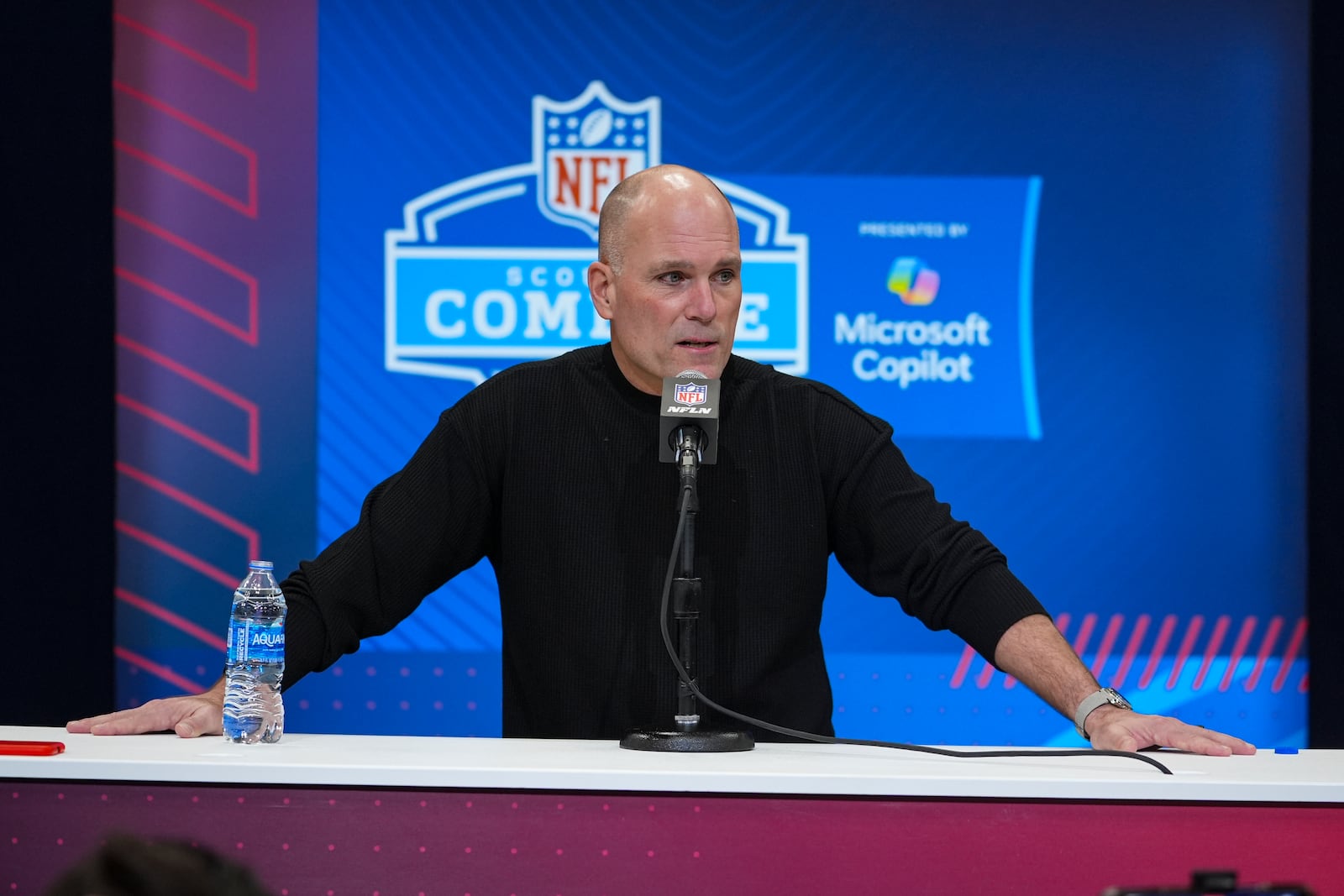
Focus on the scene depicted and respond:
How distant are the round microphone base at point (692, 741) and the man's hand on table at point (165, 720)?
1.98ft

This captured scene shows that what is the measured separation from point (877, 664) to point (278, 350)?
2.13 meters

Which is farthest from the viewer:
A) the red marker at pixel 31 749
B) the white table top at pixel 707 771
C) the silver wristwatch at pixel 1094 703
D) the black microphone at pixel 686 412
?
the silver wristwatch at pixel 1094 703

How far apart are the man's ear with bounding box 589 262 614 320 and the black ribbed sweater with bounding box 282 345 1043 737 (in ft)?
0.37

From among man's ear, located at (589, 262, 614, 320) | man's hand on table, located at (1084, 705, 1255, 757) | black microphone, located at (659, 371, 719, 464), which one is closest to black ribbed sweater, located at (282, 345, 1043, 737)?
man's ear, located at (589, 262, 614, 320)

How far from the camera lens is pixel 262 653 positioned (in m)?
2.04

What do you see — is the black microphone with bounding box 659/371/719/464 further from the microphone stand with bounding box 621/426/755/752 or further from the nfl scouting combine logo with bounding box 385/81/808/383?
the nfl scouting combine logo with bounding box 385/81/808/383

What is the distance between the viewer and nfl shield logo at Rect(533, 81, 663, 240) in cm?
447

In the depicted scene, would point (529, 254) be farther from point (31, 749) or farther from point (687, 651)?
point (31, 749)

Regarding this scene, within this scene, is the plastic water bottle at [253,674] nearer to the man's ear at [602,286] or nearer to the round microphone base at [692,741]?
the round microphone base at [692,741]

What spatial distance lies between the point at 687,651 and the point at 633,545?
563 mm

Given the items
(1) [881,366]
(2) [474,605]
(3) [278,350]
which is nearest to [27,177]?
(3) [278,350]

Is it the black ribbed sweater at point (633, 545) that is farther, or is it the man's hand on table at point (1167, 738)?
the black ribbed sweater at point (633, 545)

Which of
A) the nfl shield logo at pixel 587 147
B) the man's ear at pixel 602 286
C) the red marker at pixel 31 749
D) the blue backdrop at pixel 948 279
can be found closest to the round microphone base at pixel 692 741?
the red marker at pixel 31 749

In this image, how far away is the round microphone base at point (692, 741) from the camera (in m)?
1.93
